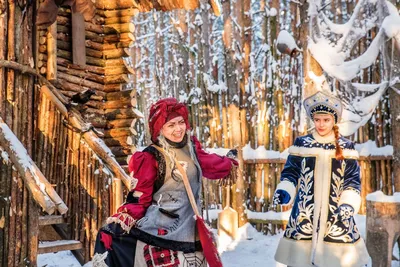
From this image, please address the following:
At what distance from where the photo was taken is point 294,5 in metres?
9.95

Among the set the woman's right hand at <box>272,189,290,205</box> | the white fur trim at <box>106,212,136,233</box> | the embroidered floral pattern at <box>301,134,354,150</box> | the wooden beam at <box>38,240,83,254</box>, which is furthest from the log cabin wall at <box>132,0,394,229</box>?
the white fur trim at <box>106,212,136,233</box>

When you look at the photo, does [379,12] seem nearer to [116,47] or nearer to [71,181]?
[116,47]

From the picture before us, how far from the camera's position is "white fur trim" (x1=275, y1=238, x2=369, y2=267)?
170 inches

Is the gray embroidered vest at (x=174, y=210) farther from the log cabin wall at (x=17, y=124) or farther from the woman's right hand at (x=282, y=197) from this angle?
the log cabin wall at (x=17, y=124)

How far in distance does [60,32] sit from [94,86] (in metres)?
1.04

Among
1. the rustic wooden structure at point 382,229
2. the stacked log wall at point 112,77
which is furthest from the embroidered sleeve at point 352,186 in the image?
the stacked log wall at point 112,77

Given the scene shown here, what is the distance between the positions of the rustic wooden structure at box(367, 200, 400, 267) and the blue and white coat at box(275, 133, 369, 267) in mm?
2214

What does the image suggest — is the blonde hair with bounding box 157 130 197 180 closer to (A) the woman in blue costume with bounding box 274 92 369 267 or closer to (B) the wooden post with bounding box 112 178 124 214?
(A) the woman in blue costume with bounding box 274 92 369 267

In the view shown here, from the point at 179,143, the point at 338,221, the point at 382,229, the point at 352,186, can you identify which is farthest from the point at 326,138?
the point at 382,229

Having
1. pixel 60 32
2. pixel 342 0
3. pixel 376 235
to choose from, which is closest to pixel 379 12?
pixel 342 0

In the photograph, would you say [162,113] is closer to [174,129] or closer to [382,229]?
[174,129]

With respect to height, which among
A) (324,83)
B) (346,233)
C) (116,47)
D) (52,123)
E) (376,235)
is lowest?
(376,235)

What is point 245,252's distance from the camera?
8.75 m

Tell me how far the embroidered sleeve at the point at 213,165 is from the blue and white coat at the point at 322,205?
65cm
